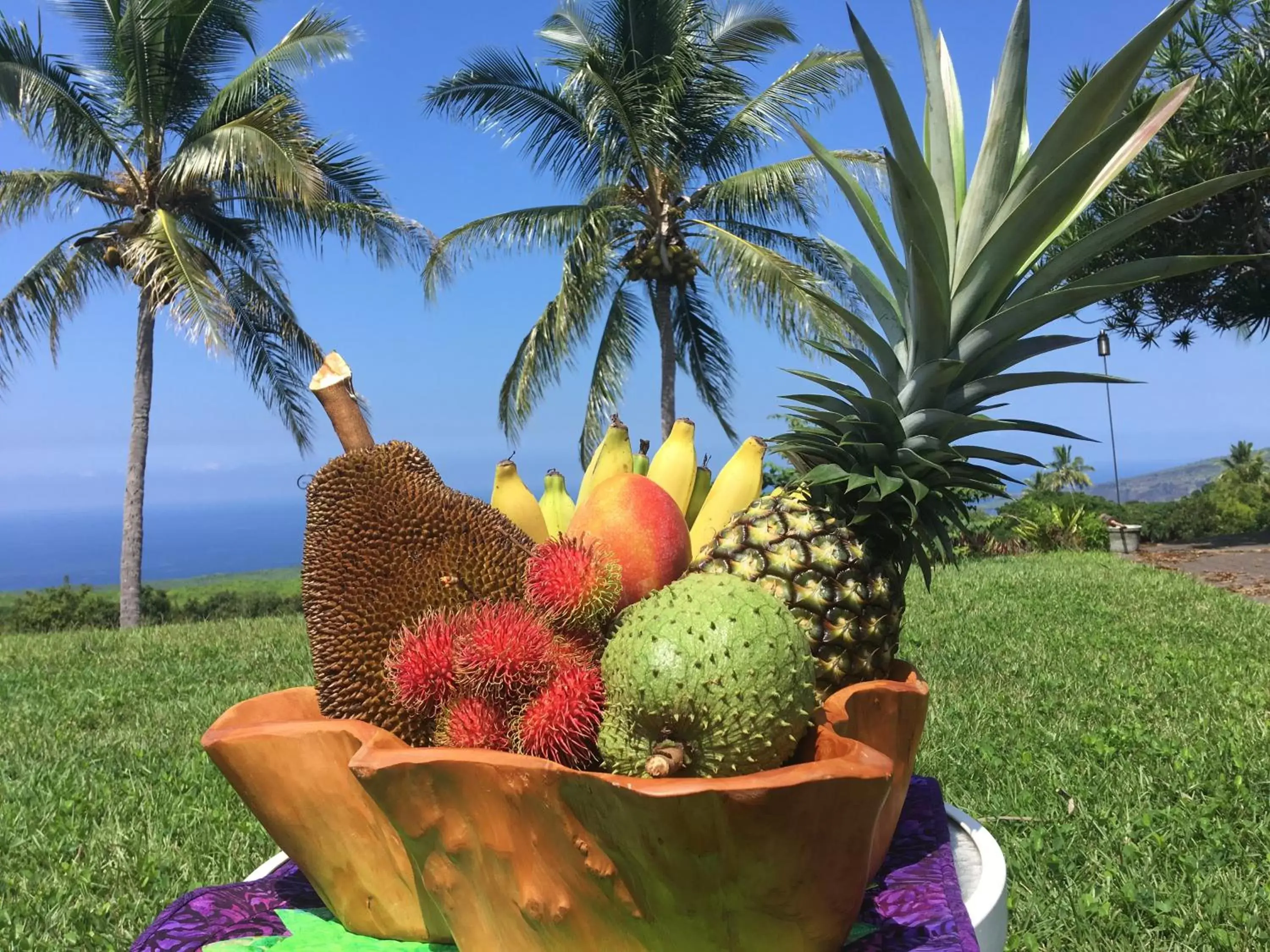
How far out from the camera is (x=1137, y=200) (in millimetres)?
15742

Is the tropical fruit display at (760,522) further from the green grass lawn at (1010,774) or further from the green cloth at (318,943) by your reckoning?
the green grass lawn at (1010,774)

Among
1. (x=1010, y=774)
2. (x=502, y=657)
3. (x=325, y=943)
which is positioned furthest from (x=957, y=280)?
(x=1010, y=774)

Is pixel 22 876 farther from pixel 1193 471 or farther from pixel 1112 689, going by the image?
pixel 1193 471

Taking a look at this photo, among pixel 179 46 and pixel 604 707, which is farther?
pixel 179 46

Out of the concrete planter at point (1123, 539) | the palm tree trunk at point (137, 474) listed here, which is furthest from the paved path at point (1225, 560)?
the palm tree trunk at point (137, 474)

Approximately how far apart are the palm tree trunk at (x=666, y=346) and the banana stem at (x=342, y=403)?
1326 centimetres

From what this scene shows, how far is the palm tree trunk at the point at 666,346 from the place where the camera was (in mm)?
14750

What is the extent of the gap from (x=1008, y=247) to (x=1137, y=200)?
17.4 meters

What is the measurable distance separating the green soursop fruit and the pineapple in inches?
12.4

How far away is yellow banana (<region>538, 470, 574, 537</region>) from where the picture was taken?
1721 mm

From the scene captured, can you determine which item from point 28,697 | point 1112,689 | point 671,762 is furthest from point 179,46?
point 671,762

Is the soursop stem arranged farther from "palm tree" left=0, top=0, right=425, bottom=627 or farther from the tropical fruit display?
"palm tree" left=0, top=0, right=425, bottom=627

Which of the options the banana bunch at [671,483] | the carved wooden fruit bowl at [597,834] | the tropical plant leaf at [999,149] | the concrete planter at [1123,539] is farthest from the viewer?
the concrete planter at [1123,539]

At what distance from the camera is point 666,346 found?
49.3ft
